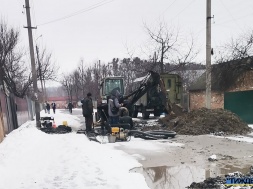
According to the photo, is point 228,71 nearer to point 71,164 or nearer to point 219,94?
point 219,94

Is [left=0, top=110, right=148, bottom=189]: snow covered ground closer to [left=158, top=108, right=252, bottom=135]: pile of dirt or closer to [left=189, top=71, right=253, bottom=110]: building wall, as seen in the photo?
[left=158, top=108, right=252, bottom=135]: pile of dirt

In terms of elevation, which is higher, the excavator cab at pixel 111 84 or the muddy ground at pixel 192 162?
the excavator cab at pixel 111 84

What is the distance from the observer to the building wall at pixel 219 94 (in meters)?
18.2

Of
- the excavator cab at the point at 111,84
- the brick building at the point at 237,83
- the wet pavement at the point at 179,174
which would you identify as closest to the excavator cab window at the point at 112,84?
the excavator cab at the point at 111,84

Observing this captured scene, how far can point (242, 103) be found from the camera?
1692 cm

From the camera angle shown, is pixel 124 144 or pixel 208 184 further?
pixel 124 144

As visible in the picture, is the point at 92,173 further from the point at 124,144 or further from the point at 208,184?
the point at 124,144

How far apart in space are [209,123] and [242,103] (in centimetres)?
549

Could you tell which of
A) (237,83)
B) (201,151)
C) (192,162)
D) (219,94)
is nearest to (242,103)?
(237,83)

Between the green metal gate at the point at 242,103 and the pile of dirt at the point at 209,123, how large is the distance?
4.11 metres

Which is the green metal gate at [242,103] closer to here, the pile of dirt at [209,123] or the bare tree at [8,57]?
the pile of dirt at [209,123]

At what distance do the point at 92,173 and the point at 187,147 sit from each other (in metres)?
4.23

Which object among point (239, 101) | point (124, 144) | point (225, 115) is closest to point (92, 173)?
point (124, 144)

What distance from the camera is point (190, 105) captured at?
30.5 meters
